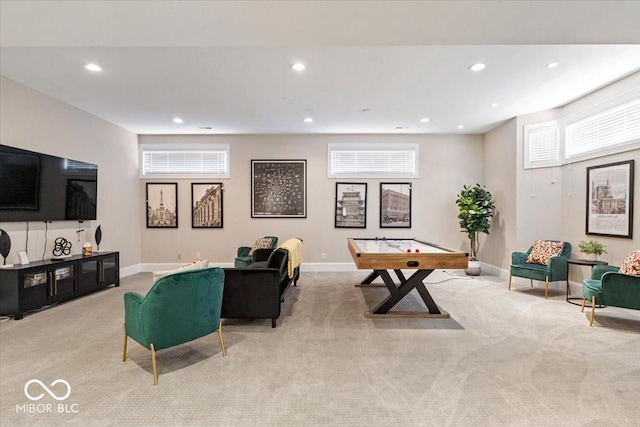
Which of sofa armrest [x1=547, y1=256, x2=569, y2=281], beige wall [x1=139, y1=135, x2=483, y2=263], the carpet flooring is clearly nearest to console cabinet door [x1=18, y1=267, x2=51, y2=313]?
the carpet flooring

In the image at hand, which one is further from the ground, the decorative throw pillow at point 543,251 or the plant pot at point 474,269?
the decorative throw pillow at point 543,251

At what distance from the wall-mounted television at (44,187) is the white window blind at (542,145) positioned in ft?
25.9

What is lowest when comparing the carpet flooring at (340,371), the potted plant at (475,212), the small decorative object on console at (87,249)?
the carpet flooring at (340,371)

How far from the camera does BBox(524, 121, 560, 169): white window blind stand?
5359 millimetres

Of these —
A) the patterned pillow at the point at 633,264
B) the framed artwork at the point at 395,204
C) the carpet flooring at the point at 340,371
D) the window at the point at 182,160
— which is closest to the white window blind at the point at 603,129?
the patterned pillow at the point at 633,264

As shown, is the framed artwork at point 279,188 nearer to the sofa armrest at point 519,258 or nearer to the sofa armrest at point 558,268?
the sofa armrest at point 519,258

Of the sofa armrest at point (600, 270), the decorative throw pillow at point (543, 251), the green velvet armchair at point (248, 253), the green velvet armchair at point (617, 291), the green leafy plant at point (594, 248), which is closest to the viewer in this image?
the green velvet armchair at point (617, 291)

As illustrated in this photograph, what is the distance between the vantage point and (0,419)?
198cm

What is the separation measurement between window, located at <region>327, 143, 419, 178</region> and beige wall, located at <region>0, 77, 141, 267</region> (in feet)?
14.5

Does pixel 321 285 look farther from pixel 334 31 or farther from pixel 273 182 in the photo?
pixel 334 31

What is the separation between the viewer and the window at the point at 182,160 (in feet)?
22.9

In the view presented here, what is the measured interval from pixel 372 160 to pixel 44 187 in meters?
5.88

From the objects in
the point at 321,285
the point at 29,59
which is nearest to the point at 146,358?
the point at 321,285

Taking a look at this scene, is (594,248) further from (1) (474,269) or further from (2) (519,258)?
(1) (474,269)
